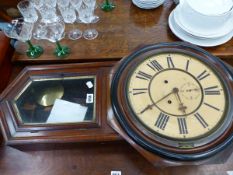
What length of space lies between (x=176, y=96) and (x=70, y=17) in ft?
2.01

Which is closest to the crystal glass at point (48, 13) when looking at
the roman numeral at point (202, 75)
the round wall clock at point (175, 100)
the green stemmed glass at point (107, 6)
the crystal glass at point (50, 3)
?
the crystal glass at point (50, 3)

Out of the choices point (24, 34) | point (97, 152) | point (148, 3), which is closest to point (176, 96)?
point (97, 152)

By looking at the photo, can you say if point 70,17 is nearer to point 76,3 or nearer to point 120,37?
point 76,3

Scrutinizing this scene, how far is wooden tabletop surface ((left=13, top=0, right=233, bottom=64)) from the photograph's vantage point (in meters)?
0.96

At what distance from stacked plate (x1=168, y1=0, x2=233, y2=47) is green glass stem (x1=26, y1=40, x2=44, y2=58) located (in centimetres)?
57

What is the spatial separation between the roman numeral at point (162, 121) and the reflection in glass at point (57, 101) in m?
0.21

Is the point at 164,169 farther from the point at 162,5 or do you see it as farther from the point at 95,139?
the point at 162,5

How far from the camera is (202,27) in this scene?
35.9 inches

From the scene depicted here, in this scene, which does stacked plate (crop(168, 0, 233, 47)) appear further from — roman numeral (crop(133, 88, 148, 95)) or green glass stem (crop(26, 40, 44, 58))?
green glass stem (crop(26, 40, 44, 58))

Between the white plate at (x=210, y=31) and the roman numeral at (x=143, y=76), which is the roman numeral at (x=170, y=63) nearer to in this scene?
the roman numeral at (x=143, y=76)

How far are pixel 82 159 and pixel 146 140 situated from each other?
9.6 inches

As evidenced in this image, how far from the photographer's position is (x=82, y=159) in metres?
0.76

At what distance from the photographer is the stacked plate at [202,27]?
892 mm

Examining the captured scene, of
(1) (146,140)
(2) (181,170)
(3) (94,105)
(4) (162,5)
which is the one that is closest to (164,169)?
(2) (181,170)
